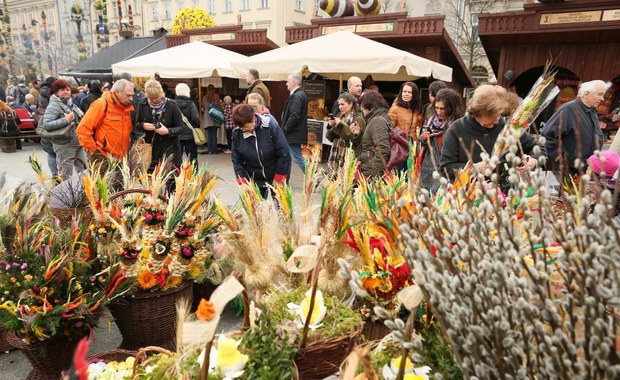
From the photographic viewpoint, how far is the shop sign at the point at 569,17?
21.5 ft

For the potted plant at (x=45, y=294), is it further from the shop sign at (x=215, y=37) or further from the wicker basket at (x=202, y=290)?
the shop sign at (x=215, y=37)

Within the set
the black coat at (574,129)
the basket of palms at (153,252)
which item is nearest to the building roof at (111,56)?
the black coat at (574,129)

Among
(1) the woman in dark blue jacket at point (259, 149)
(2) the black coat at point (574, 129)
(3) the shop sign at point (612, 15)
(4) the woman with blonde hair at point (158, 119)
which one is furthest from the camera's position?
(3) the shop sign at point (612, 15)

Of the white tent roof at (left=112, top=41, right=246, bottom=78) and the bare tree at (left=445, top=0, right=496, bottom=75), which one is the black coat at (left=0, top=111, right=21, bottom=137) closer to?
the white tent roof at (left=112, top=41, right=246, bottom=78)

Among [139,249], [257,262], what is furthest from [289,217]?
[139,249]

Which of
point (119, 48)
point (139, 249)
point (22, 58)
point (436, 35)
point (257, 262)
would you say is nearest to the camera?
point (257, 262)

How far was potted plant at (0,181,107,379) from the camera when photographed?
1.79 meters

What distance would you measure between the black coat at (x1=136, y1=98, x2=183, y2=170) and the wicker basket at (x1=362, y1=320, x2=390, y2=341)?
353cm

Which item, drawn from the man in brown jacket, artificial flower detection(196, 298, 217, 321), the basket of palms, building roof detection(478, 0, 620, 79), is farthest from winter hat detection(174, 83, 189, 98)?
artificial flower detection(196, 298, 217, 321)

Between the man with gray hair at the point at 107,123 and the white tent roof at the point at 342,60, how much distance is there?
2721 millimetres

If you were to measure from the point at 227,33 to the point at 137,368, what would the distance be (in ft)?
34.9

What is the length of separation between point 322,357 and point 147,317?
1330 mm

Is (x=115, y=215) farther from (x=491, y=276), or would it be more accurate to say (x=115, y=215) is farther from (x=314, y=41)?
(x=314, y=41)

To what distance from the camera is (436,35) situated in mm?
7812
